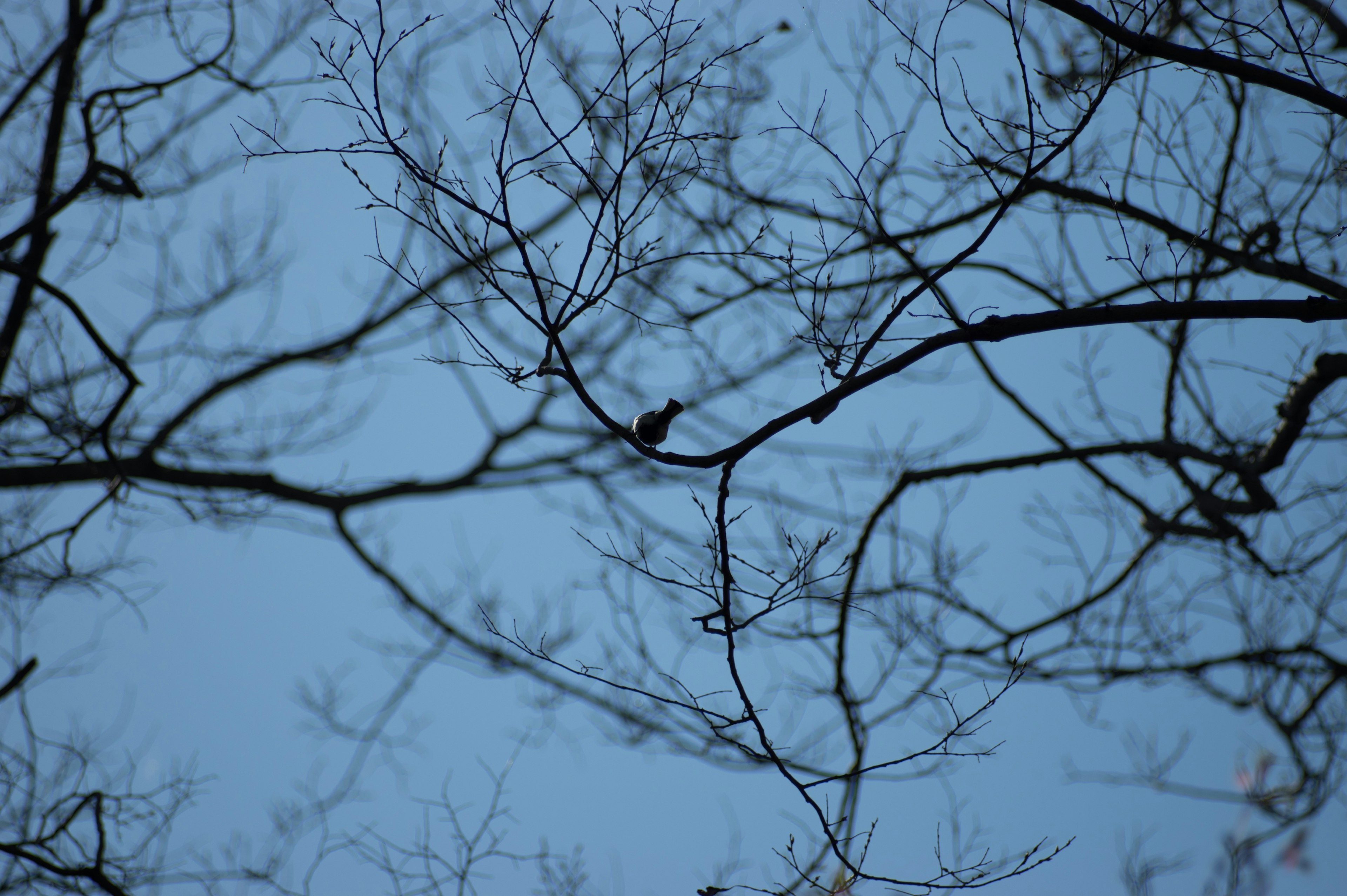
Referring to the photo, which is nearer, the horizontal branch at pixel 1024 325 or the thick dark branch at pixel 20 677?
the horizontal branch at pixel 1024 325

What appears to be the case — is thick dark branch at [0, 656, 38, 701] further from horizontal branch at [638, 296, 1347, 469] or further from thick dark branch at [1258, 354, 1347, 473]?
thick dark branch at [1258, 354, 1347, 473]

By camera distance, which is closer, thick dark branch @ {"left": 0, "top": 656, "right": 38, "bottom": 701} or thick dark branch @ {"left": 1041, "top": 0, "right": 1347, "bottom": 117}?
thick dark branch @ {"left": 1041, "top": 0, "right": 1347, "bottom": 117}

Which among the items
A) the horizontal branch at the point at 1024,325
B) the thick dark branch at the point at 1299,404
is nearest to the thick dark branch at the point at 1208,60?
the horizontal branch at the point at 1024,325

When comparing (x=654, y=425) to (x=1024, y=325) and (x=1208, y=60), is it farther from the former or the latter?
(x=1208, y=60)

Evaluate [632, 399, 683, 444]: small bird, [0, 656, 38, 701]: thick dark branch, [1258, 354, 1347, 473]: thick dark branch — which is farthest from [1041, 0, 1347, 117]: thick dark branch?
[0, 656, 38, 701]: thick dark branch

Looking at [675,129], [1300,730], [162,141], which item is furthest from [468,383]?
[1300,730]

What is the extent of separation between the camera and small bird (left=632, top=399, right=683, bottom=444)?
9.28ft

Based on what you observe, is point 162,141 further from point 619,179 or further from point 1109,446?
point 1109,446

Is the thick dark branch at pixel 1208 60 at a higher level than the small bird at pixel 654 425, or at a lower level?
higher

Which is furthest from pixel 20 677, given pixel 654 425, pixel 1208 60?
pixel 1208 60

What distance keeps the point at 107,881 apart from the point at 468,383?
4.85m

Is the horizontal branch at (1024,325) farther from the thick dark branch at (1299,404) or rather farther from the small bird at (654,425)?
the thick dark branch at (1299,404)

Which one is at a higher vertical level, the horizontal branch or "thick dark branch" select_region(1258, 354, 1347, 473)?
"thick dark branch" select_region(1258, 354, 1347, 473)

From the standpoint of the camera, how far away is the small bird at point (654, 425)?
2.83 m
